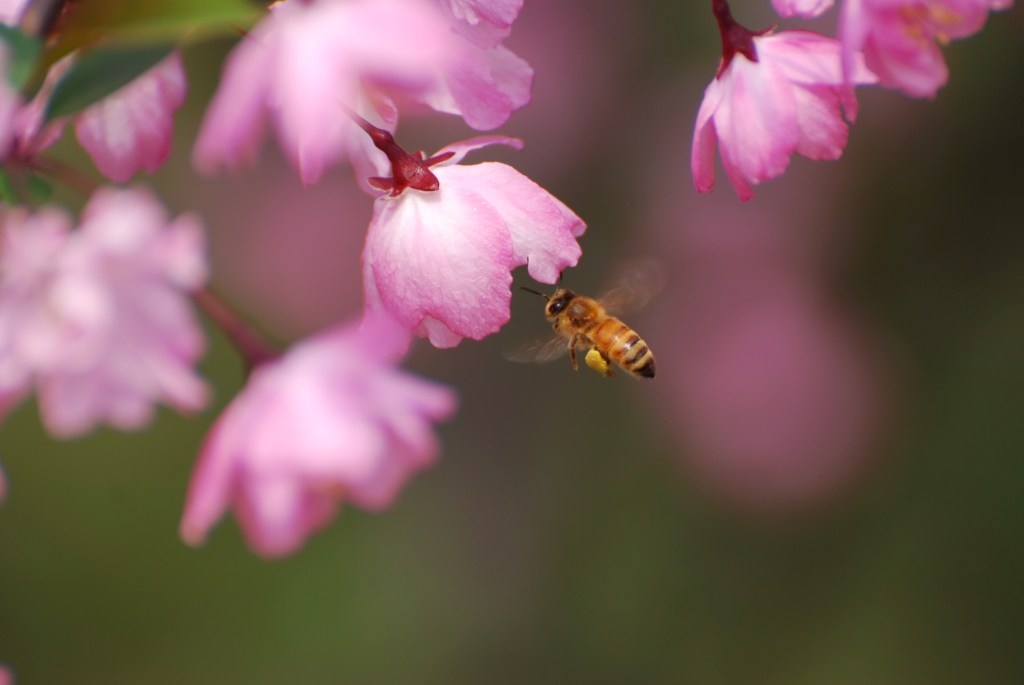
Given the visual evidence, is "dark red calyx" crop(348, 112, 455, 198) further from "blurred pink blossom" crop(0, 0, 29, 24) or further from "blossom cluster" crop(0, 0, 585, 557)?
"blurred pink blossom" crop(0, 0, 29, 24)

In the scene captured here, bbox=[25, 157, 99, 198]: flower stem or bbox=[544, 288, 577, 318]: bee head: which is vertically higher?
bbox=[25, 157, 99, 198]: flower stem

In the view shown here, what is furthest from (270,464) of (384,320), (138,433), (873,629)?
(873,629)

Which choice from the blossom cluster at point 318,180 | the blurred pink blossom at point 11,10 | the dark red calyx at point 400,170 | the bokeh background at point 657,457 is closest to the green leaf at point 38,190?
the blossom cluster at point 318,180

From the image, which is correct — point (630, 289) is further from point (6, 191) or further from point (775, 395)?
point (775, 395)

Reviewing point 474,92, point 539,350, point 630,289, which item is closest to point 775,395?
point 630,289

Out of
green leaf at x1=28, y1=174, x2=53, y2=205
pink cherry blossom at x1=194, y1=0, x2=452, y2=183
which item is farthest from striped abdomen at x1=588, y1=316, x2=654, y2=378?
pink cherry blossom at x1=194, y1=0, x2=452, y2=183
